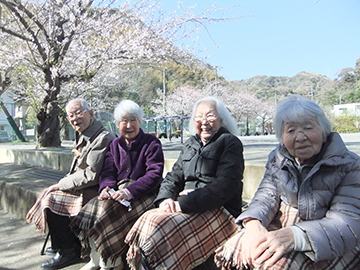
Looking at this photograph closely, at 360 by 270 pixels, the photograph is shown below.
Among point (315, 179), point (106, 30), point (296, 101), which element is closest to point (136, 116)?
point (296, 101)

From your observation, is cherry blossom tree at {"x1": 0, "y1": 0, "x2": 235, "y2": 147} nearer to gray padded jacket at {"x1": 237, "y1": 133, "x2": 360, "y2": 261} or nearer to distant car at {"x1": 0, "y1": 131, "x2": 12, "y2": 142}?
gray padded jacket at {"x1": 237, "y1": 133, "x2": 360, "y2": 261}

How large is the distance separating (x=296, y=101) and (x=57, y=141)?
30.2ft

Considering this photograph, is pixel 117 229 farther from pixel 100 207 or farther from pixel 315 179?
pixel 315 179

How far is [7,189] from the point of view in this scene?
470 centimetres

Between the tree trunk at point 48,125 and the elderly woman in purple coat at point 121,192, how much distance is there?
687 cm

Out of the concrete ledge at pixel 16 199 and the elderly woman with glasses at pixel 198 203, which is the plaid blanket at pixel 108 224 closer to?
the elderly woman with glasses at pixel 198 203

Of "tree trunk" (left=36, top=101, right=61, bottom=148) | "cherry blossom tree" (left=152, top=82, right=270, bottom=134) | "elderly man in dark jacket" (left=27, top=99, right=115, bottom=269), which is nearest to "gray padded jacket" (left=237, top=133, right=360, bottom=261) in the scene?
"elderly man in dark jacket" (left=27, top=99, right=115, bottom=269)

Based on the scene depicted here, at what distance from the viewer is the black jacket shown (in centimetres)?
208

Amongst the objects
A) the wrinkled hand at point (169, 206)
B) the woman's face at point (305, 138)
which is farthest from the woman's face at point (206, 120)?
the woman's face at point (305, 138)

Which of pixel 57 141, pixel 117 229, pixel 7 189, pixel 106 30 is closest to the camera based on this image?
pixel 117 229

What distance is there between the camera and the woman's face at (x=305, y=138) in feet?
5.74

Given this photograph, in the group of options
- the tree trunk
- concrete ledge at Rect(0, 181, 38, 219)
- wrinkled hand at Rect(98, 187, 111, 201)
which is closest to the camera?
wrinkled hand at Rect(98, 187, 111, 201)

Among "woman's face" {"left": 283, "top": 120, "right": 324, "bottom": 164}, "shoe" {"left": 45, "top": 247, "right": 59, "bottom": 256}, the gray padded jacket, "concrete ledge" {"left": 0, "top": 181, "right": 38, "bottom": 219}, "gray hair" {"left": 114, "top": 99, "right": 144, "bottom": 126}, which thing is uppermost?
"gray hair" {"left": 114, "top": 99, "right": 144, "bottom": 126}

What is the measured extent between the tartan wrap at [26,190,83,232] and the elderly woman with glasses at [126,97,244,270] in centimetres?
102
